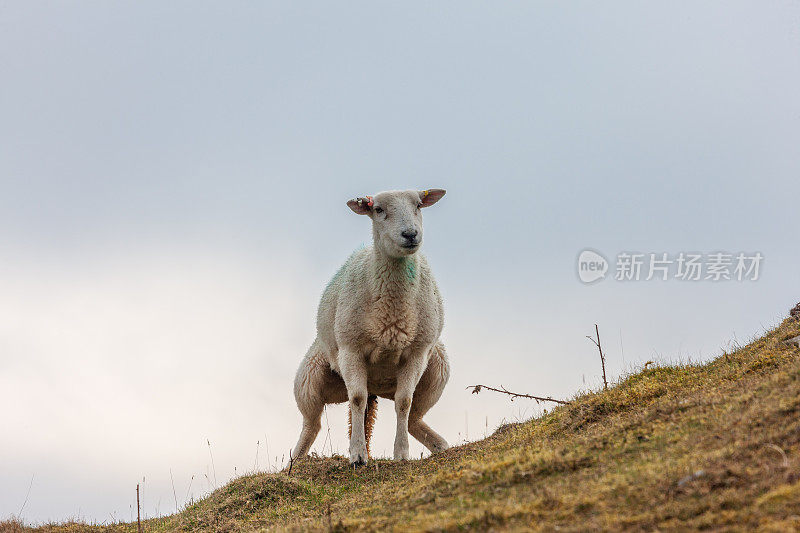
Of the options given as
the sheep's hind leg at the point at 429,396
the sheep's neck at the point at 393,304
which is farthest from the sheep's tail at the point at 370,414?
the sheep's neck at the point at 393,304

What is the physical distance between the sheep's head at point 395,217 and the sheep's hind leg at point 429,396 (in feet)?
8.22

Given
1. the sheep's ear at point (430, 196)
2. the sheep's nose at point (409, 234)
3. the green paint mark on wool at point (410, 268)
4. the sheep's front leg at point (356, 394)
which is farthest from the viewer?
the sheep's ear at point (430, 196)

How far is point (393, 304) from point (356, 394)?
1.32 meters

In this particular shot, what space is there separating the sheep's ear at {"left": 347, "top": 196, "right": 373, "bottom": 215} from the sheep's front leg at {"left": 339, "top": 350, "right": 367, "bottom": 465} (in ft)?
6.33

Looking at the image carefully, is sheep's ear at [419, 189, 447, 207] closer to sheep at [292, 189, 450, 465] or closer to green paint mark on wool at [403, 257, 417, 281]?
sheep at [292, 189, 450, 465]

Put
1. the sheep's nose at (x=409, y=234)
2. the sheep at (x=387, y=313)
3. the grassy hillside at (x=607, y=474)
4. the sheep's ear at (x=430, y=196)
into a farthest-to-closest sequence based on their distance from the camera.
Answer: the sheep's ear at (x=430, y=196)
the sheep at (x=387, y=313)
the sheep's nose at (x=409, y=234)
the grassy hillside at (x=607, y=474)

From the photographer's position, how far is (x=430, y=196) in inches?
434

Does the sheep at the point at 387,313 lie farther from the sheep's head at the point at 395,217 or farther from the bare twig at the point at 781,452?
the bare twig at the point at 781,452

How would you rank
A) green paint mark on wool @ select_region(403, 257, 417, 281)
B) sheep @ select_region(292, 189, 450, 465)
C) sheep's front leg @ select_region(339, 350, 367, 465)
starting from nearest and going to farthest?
sheep's front leg @ select_region(339, 350, 367, 465) < sheep @ select_region(292, 189, 450, 465) < green paint mark on wool @ select_region(403, 257, 417, 281)

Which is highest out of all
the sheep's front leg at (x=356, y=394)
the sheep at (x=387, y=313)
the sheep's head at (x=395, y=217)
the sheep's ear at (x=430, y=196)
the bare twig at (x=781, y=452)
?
the sheep's ear at (x=430, y=196)

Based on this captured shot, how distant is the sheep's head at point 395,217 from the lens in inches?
392

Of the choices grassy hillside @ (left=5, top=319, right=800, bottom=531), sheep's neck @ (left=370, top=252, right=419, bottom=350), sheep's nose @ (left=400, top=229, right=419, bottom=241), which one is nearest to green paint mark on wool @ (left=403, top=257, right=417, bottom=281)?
sheep's neck @ (left=370, top=252, right=419, bottom=350)

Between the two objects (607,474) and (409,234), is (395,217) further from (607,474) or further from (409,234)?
(607,474)

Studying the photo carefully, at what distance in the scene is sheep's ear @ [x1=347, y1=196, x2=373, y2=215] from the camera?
10.5m
